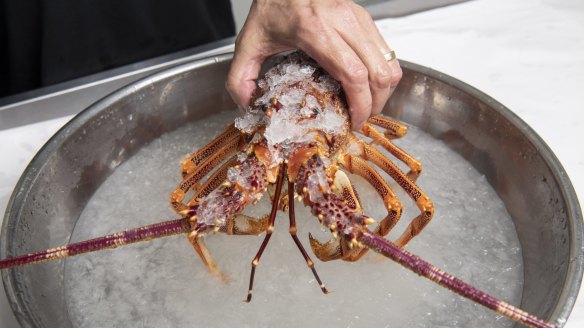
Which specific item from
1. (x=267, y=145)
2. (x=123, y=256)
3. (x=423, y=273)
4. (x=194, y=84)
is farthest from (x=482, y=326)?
(x=194, y=84)

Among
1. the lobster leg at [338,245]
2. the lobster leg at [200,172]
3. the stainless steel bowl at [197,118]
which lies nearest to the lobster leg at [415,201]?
the lobster leg at [338,245]

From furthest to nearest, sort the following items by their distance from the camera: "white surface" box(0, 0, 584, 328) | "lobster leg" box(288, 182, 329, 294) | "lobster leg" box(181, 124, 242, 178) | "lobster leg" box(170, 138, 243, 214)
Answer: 1. "white surface" box(0, 0, 584, 328)
2. "lobster leg" box(181, 124, 242, 178)
3. "lobster leg" box(170, 138, 243, 214)
4. "lobster leg" box(288, 182, 329, 294)

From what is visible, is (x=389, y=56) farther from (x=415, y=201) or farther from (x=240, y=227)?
(x=240, y=227)

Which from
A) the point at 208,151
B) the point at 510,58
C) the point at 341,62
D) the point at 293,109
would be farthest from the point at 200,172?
the point at 510,58

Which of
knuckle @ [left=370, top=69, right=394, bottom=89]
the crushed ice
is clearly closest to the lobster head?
the crushed ice

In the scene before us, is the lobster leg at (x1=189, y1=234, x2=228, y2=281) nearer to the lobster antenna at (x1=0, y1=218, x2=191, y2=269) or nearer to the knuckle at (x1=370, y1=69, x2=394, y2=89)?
the lobster antenna at (x1=0, y1=218, x2=191, y2=269)

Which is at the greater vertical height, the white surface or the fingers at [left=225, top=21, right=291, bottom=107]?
the fingers at [left=225, top=21, right=291, bottom=107]
